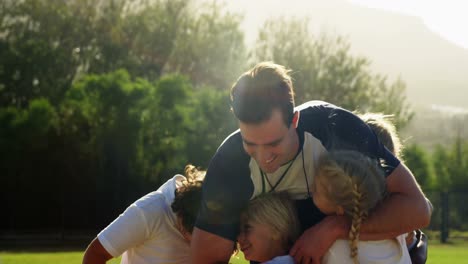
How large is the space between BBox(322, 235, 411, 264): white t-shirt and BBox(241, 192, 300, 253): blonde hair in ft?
1.00

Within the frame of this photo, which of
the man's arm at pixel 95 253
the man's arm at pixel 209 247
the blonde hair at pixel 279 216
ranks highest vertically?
the blonde hair at pixel 279 216

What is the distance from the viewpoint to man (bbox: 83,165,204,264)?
4.95 metres

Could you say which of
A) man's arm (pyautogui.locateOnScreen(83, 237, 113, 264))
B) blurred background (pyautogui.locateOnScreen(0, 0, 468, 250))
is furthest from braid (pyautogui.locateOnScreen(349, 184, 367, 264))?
blurred background (pyautogui.locateOnScreen(0, 0, 468, 250))

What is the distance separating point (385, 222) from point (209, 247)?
94 centimetres

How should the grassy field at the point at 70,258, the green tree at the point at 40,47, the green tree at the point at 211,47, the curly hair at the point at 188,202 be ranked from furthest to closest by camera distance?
the green tree at the point at 211,47, the green tree at the point at 40,47, the grassy field at the point at 70,258, the curly hair at the point at 188,202

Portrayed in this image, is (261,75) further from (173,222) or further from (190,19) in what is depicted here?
(190,19)

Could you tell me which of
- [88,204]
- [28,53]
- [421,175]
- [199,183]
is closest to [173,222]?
[199,183]

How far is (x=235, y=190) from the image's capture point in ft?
15.3

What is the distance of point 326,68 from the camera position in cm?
5038

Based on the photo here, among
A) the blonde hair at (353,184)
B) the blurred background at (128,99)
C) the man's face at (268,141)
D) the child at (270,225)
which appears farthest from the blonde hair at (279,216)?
the blurred background at (128,99)

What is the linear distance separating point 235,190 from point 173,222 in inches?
22.9

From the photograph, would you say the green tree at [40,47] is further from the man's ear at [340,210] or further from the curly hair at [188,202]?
the man's ear at [340,210]

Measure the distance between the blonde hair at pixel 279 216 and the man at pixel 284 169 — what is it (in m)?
0.08

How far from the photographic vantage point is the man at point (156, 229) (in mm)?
4945
